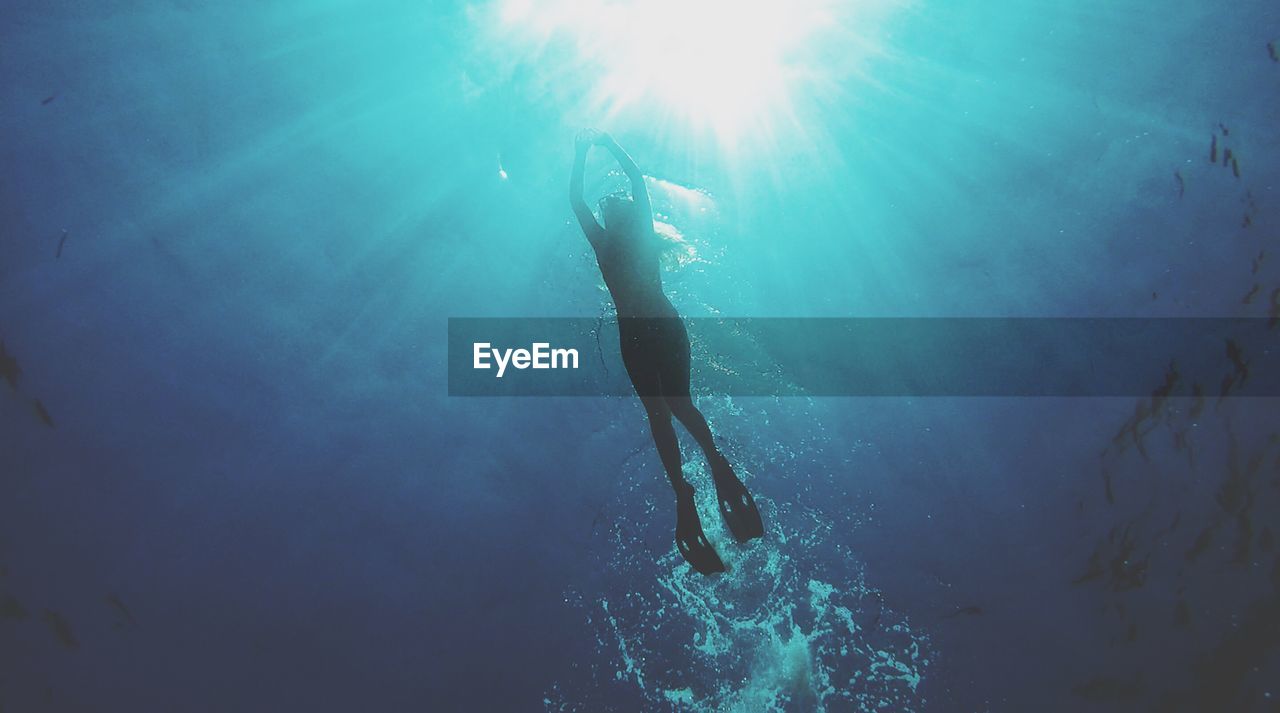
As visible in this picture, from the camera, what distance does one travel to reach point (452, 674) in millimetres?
4766

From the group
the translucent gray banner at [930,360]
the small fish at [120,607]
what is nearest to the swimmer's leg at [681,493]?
the translucent gray banner at [930,360]

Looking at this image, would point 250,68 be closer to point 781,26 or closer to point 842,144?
point 781,26

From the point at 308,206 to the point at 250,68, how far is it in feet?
4.71

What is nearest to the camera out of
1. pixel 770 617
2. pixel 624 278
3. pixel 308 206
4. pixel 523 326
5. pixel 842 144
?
pixel 624 278

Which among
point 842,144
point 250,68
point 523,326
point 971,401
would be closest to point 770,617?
point 971,401

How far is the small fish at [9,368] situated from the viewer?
4320 mm

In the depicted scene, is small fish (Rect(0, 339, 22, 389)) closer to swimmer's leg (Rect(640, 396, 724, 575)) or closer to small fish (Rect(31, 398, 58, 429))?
small fish (Rect(31, 398, 58, 429))

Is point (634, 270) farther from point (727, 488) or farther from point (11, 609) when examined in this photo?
point (11, 609)

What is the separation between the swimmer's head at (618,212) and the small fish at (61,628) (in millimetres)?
6693

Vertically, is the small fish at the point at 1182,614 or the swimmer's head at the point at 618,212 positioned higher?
the swimmer's head at the point at 618,212

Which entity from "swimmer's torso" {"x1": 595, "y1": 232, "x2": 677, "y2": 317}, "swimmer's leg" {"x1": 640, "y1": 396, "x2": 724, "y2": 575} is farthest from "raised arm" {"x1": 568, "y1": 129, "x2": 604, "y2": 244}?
"swimmer's leg" {"x1": 640, "y1": 396, "x2": 724, "y2": 575}

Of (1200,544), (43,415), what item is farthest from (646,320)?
(1200,544)

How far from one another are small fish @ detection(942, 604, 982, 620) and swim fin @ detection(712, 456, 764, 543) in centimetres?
291

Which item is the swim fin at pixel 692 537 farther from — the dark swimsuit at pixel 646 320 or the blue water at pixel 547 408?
the blue water at pixel 547 408
